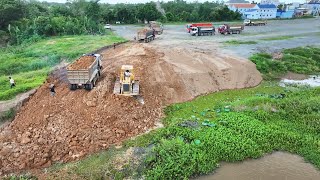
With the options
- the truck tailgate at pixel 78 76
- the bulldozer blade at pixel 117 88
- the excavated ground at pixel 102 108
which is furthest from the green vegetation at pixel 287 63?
the truck tailgate at pixel 78 76

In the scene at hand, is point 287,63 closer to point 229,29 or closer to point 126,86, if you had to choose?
point 126,86

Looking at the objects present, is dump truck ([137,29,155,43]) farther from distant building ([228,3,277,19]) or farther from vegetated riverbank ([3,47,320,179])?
distant building ([228,3,277,19])

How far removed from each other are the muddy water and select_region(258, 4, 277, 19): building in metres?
78.5

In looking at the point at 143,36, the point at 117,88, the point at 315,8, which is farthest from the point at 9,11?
the point at 315,8

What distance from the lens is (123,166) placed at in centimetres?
1305

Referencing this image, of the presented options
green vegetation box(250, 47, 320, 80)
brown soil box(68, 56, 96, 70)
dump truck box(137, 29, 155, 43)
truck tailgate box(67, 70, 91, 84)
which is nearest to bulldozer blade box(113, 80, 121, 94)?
truck tailgate box(67, 70, 91, 84)

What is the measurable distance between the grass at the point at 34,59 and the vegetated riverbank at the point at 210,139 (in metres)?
9.75

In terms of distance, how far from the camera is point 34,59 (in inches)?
1124

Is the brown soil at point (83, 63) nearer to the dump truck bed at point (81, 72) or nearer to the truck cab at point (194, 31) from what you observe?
the dump truck bed at point (81, 72)

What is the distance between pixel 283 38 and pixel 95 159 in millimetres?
37097

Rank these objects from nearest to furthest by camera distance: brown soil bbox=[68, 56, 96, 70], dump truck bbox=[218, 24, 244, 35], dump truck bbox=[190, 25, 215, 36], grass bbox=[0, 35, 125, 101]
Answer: brown soil bbox=[68, 56, 96, 70]
grass bbox=[0, 35, 125, 101]
dump truck bbox=[190, 25, 215, 36]
dump truck bbox=[218, 24, 244, 35]

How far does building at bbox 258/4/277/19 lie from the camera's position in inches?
3366

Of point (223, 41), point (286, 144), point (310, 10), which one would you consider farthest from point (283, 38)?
point (310, 10)

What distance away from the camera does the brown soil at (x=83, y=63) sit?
19.8m
